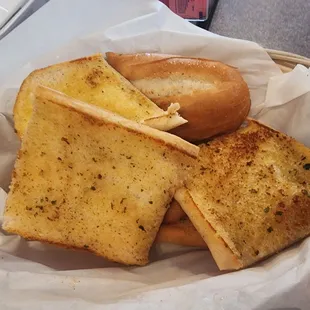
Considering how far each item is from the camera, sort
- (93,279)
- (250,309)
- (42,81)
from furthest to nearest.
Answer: (42,81)
(93,279)
(250,309)

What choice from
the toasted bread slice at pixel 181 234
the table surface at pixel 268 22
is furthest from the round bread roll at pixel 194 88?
the table surface at pixel 268 22

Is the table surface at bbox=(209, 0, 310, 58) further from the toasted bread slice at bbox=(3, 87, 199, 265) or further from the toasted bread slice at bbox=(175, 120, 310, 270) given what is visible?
the toasted bread slice at bbox=(3, 87, 199, 265)

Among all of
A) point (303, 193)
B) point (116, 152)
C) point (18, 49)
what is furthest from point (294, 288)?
point (18, 49)

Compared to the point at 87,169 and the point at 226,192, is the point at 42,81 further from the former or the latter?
the point at 226,192

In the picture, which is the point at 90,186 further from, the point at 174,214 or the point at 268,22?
the point at 268,22

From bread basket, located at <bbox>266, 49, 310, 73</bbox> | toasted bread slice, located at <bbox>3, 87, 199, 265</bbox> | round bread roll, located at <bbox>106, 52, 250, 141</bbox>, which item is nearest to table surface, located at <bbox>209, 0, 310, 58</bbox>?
bread basket, located at <bbox>266, 49, 310, 73</bbox>
